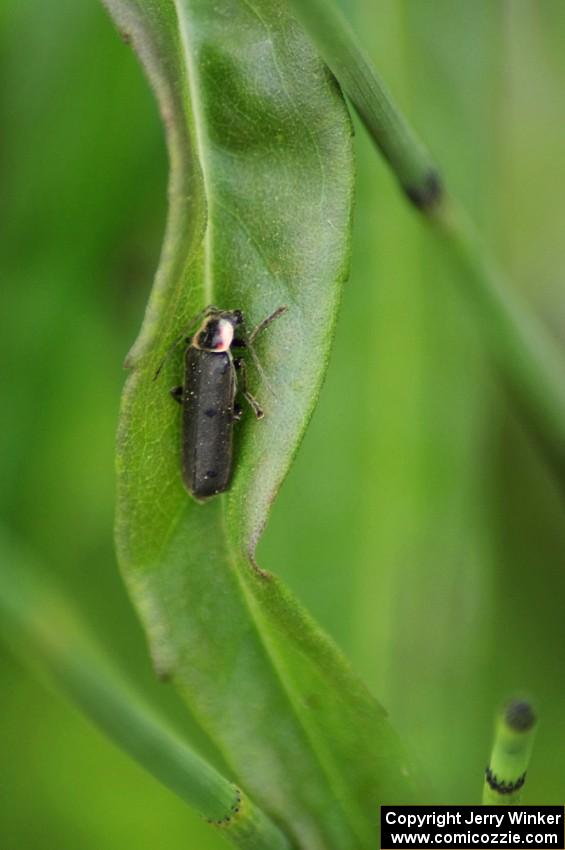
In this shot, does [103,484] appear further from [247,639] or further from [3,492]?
[247,639]

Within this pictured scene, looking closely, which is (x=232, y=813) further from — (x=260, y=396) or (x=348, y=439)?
(x=348, y=439)

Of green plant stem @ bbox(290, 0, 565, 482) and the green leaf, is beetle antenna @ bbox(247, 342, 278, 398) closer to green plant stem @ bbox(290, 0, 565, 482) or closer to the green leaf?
the green leaf

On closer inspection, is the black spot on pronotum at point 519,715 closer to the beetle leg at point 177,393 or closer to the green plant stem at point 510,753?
the green plant stem at point 510,753

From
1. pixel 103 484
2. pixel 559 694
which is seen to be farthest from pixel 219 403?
pixel 559 694

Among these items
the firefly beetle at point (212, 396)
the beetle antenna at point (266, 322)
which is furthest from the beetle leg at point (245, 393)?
the beetle antenna at point (266, 322)

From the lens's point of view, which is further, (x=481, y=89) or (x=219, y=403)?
(x=481, y=89)

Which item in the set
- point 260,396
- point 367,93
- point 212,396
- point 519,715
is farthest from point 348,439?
point 519,715
